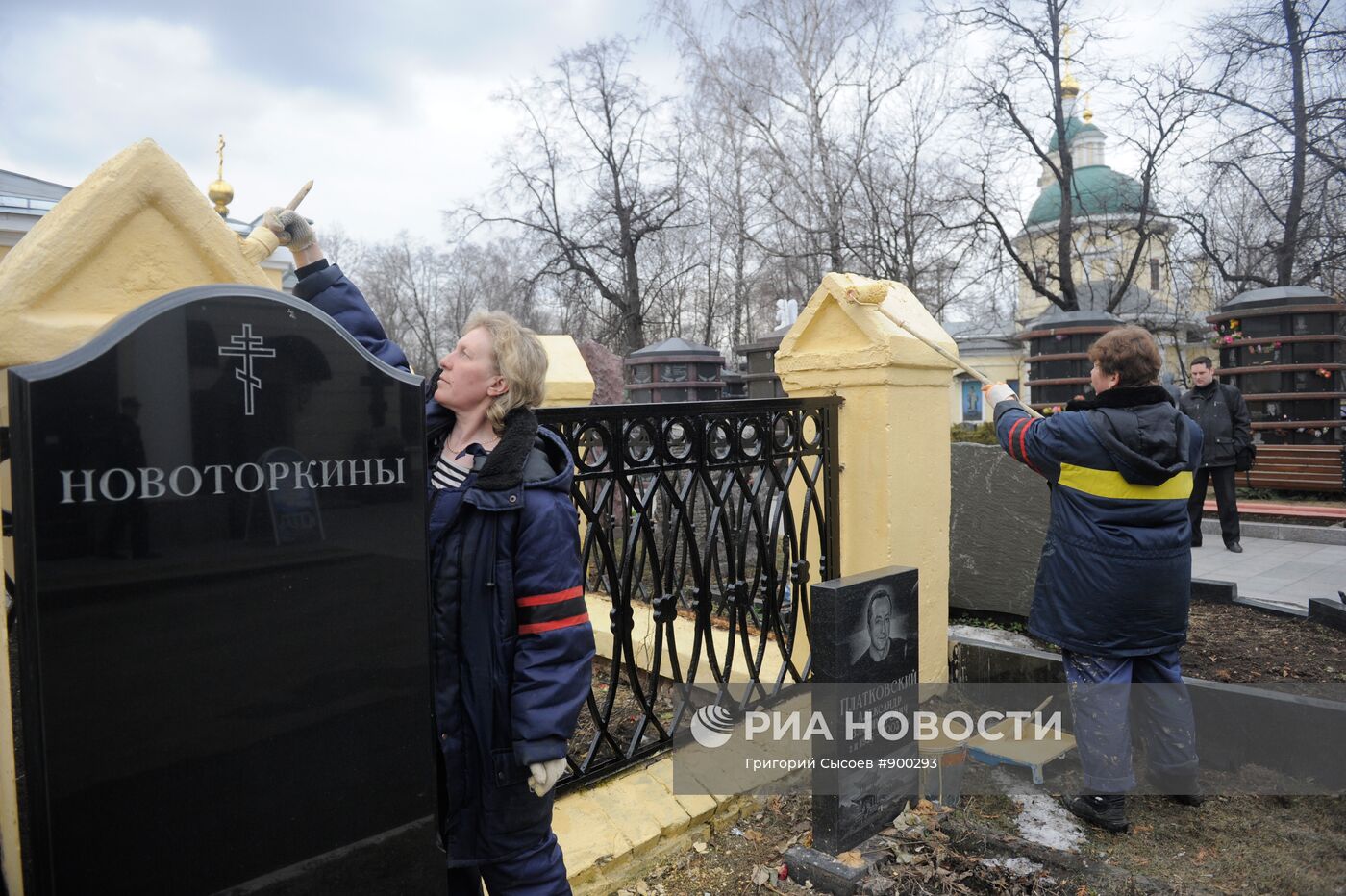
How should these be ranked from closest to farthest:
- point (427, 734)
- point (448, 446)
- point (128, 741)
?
point (128, 741) < point (427, 734) < point (448, 446)

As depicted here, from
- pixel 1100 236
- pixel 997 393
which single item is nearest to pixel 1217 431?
pixel 997 393

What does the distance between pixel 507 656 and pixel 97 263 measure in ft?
4.09

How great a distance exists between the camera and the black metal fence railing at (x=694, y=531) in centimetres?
295

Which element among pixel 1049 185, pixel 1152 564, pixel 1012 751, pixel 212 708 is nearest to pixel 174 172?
pixel 212 708

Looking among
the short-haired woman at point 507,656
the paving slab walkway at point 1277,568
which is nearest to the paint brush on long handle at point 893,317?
the short-haired woman at point 507,656

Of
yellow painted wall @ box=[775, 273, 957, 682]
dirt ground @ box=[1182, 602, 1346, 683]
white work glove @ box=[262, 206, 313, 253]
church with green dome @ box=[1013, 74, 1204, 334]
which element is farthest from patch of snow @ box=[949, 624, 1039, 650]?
church with green dome @ box=[1013, 74, 1204, 334]

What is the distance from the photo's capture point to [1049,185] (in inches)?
1257

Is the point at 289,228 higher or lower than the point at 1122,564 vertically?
higher

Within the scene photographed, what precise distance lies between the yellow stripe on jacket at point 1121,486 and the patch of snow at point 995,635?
145 cm

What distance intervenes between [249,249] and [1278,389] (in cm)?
1409

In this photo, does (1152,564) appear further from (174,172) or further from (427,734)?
(174,172)

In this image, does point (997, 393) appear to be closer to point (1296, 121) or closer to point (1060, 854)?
point (1060, 854)

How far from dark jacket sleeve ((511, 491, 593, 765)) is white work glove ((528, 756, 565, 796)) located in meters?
0.02

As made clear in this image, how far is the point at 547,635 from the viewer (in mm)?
1960
